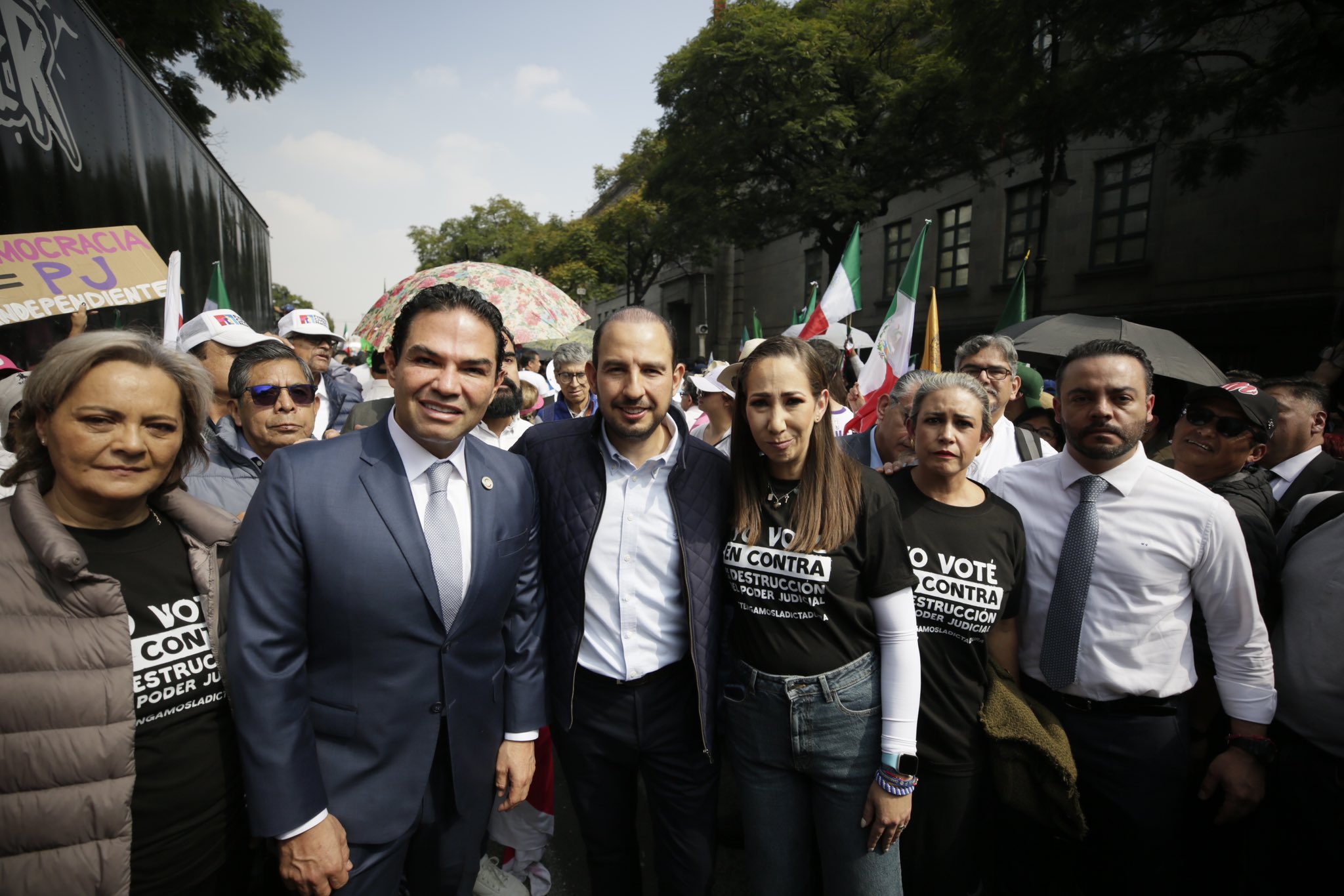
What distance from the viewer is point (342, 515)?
67.9 inches

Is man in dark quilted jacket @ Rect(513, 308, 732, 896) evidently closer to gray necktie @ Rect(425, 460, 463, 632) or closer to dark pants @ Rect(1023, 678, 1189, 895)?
gray necktie @ Rect(425, 460, 463, 632)

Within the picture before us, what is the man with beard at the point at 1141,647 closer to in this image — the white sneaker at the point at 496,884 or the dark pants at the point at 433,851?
the dark pants at the point at 433,851

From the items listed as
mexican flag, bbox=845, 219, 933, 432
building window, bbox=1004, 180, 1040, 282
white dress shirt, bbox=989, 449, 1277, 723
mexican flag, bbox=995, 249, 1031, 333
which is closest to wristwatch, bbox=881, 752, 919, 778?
white dress shirt, bbox=989, 449, 1277, 723

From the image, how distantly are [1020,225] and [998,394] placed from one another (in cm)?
1720

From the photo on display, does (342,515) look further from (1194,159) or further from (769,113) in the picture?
(769,113)

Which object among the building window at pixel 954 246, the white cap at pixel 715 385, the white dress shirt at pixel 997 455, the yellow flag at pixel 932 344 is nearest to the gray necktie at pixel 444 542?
the white dress shirt at pixel 997 455

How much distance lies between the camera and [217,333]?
338 centimetres

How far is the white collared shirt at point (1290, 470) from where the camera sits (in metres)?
3.64

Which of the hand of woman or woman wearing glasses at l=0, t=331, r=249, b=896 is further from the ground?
woman wearing glasses at l=0, t=331, r=249, b=896

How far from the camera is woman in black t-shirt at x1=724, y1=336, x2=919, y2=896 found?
1969 mm

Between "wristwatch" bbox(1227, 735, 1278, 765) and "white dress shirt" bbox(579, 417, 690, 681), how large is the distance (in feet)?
6.09

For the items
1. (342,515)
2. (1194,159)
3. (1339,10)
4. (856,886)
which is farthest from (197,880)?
(1194,159)

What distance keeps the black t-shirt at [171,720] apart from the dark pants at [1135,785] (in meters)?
2.61

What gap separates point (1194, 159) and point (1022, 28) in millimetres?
3468
